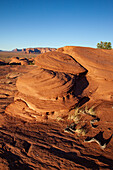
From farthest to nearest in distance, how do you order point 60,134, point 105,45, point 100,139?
1. point 105,45
2. point 60,134
3. point 100,139

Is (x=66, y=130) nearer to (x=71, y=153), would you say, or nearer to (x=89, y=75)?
(x=71, y=153)

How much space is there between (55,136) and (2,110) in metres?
2.56

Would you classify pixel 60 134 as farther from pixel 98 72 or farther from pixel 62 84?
pixel 98 72

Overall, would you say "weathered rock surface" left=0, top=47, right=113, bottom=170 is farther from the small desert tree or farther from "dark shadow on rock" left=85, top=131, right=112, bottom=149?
the small desert tree

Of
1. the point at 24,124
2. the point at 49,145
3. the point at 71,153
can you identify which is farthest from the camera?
the point at 24,124

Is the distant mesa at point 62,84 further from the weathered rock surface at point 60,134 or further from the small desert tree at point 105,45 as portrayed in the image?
the small desert tree at point 105,45

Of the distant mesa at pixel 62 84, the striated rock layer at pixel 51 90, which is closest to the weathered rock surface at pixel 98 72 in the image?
the distant mesa at pixel 62 84

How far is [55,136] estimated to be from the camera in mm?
3156

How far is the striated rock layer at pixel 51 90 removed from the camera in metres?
3.81

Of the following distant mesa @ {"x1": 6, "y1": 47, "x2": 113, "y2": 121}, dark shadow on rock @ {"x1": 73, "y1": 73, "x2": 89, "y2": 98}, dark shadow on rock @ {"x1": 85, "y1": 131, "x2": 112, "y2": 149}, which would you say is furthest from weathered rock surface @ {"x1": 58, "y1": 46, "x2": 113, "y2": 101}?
dark shadow on rock @ {"x1": 85, "y1": 131, "x2": 112, "y2": 149}

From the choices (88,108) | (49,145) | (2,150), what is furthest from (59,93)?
(2,150)

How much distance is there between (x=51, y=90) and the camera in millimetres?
3824

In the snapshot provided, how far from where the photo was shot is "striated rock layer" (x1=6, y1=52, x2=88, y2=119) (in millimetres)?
3807

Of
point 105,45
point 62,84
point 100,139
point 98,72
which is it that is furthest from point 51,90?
point 105,45
